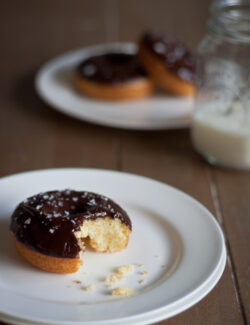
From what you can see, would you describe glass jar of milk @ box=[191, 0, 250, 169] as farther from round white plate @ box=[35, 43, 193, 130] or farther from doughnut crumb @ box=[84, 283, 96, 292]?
doughnut crumb @ box=[84, 283, 96, 292]

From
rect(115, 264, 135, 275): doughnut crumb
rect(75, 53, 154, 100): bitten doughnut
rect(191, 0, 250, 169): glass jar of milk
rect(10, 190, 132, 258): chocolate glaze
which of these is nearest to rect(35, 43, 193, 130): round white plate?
rect(75, 53, 154, 100): bitten doughnut

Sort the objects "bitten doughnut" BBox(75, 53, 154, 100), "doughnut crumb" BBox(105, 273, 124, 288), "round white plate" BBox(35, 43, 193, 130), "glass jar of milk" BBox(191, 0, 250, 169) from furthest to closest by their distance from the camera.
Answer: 1. "bitten doughnut" BBox(75, 53, 154, 100)
2. "round white plate" BBox(35, 43, 193, 130)
3. "glass jar of milk" BBox(191, 0, 250, 169)
4. "doughnut crumb" BBox(105, 273, 124, 288)

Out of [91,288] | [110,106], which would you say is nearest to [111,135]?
[110,106]

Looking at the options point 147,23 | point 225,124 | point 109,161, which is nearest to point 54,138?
point 109,161

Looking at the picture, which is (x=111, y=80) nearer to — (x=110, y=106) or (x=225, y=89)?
(x=110, y=106)

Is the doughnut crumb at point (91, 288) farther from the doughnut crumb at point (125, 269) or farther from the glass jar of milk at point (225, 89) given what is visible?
the glass jar of milk at point (225, 89)

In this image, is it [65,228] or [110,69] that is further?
[110,69]
